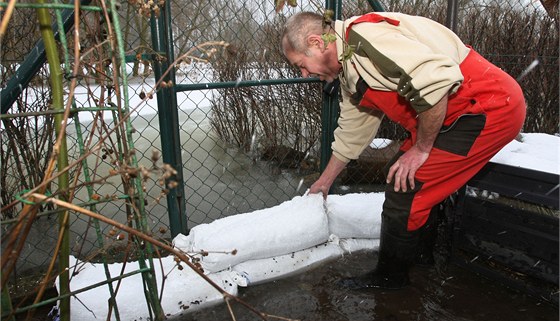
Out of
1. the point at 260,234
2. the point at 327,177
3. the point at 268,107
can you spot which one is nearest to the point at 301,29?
the point at 327,177

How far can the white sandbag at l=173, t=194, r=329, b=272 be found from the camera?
225cm

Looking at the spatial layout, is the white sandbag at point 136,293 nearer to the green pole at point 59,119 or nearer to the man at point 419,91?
the green pole at point 59,119

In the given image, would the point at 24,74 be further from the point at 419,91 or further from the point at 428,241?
the point at 428,241

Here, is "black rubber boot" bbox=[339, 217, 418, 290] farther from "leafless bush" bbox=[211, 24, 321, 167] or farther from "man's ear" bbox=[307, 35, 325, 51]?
"leafless bush" bbox=[211, 24, 321, 167]

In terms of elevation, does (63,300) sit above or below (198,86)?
below

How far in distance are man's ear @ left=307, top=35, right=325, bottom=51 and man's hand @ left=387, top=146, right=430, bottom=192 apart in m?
0.70

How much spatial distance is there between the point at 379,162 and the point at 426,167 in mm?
2206

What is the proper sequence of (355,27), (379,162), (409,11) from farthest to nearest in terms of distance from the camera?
1. (409,11)
2. (379,162)
3. (355,27)

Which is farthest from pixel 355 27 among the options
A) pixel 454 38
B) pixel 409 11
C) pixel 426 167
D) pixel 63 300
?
pixel 409 11

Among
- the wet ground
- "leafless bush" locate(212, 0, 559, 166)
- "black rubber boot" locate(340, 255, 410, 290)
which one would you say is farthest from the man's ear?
"leafless bush" locate(212, 0, 559, 166)

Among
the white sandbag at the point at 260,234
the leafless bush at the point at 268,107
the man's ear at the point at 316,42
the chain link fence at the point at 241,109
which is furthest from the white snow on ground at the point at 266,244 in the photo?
the leafless bush at the point at 268,107

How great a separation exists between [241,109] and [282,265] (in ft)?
10.2

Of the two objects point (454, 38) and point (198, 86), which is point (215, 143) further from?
point (454, 38)

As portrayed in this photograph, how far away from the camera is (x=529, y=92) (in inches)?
209
